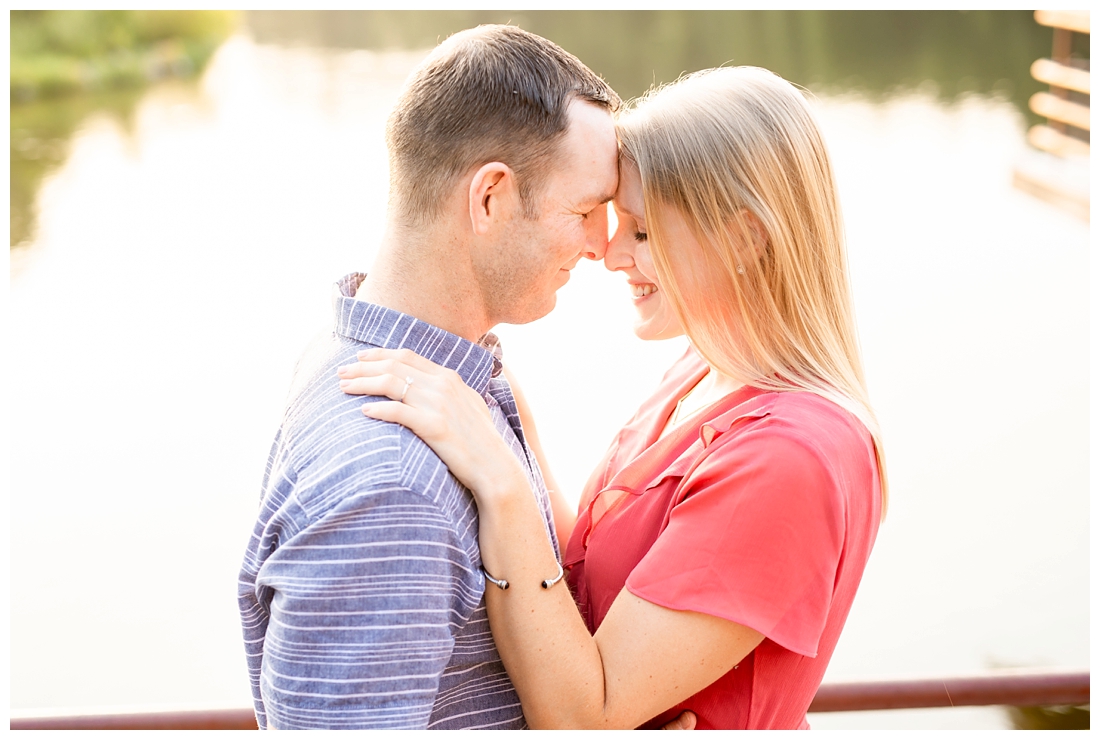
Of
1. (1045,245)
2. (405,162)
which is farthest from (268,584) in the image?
(1045,245)

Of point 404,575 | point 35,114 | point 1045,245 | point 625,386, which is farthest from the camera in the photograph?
point 35,114

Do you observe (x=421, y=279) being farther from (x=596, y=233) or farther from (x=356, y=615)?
(x=356, y=615)

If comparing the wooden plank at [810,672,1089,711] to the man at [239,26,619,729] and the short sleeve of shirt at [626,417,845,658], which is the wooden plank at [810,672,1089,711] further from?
the man at [239,26,619,729]

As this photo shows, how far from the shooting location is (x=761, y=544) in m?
1.31

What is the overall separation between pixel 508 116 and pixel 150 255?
420 inches

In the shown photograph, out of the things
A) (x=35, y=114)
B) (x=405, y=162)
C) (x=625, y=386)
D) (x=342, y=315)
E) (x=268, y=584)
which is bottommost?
(x=625, y=386)

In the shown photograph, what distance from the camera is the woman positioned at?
1.28m

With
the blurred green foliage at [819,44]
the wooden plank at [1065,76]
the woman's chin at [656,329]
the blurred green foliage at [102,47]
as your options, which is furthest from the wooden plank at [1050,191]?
the blurred green foliage at [102,47]

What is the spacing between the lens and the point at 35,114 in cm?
1373

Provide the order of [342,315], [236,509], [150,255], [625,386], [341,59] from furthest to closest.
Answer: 1. [341,59]
2. [150,255]
3. [625,386]
4. [236,509]
5. [342,315]

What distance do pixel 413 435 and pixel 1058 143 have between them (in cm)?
1171

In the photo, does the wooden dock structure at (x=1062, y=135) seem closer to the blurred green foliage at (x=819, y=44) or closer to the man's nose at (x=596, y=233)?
the blurred green foliage at (x=819, y=44)

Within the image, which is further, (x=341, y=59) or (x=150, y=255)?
(x=341, y=59)

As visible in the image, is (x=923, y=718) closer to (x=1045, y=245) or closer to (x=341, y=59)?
(x=1045, y=245)
